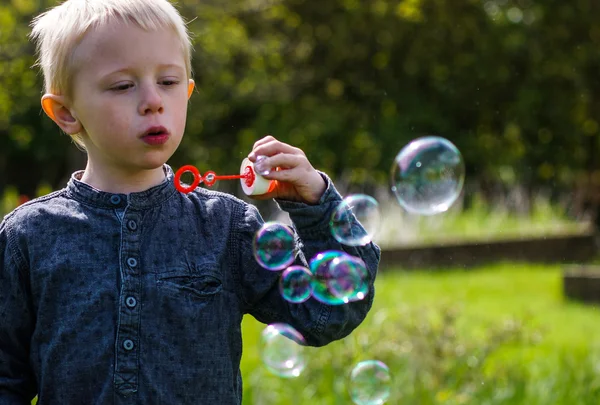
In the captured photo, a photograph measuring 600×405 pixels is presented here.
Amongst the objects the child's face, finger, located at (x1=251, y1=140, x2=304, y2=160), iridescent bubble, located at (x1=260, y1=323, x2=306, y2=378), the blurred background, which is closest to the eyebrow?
the child's face

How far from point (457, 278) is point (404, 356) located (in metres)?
6.42

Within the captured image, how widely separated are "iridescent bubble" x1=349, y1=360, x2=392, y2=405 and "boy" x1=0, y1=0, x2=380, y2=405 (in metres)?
0.93

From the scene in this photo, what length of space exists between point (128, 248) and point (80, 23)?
1.52 ft

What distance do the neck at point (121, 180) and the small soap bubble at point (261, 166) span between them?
23 centimetres

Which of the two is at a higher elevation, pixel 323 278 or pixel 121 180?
pixel 121 180

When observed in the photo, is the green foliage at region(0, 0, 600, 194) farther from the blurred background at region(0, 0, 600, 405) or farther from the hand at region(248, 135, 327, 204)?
the hand at region(248, 135, 327, 204)

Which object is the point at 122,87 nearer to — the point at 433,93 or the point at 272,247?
the point at 272,247

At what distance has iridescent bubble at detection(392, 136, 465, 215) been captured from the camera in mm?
3270

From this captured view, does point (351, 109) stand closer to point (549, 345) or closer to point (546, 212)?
point (546, 212)

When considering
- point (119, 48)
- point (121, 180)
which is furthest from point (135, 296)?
point (119, 48)

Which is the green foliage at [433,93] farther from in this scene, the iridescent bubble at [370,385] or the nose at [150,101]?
the nose at [150,101]

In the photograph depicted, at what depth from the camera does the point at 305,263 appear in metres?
2.08

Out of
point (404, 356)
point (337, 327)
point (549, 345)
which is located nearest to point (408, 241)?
point (549, 345)

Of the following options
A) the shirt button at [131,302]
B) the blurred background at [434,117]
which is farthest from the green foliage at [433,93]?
the shirt button at [131,302]
